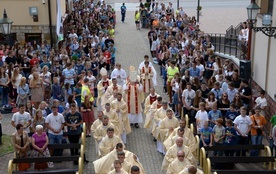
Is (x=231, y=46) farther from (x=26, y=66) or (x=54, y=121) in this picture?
(x=54, y=121)

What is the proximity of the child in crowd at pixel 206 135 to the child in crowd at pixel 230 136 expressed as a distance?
0.43 m

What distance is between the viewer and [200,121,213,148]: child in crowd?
15.1 meters

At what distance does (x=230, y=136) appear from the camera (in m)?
15.1

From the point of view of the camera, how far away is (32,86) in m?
19.2

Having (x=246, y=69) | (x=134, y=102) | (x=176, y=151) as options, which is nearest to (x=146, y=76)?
(x=134, y=102)

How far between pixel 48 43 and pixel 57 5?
6.40 ft

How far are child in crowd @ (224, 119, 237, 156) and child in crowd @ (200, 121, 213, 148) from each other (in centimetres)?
43

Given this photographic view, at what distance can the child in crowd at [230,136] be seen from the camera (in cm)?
1507

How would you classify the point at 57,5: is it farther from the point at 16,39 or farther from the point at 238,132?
the point at 238,132

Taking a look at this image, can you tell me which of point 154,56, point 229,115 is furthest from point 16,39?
point 229,115

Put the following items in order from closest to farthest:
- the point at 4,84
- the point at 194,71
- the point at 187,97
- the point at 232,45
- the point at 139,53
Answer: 1. the point at 187,97
2. the point at 4,84
3. the point at 194,71
4. the point at 232,45
5. the point at 139,53

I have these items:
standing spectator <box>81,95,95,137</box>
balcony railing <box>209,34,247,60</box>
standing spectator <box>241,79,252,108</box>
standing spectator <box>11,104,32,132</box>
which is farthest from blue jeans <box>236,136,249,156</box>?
balcony railing <box>209,34,247,60</box>

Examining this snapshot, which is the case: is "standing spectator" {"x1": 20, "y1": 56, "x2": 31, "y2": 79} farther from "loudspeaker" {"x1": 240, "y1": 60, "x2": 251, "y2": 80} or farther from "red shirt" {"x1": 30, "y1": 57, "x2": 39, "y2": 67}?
"loudspeaker" {"x1": 240, "y1": 60, "x2": 251, "y2": 80}

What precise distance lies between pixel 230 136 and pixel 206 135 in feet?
2.16
